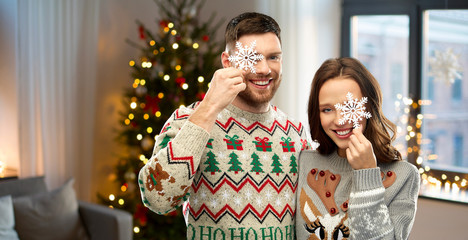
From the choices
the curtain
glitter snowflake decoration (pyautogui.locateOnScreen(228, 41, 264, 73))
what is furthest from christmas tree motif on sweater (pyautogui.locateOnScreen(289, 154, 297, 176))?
the curtain

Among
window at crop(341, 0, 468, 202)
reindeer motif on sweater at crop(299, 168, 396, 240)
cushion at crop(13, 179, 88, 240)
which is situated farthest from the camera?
window at crop(341, 0, 468, 202)

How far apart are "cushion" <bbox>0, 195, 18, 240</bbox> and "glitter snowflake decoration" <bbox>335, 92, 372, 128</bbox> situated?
8.44ft

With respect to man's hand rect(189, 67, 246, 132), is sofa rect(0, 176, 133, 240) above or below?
below

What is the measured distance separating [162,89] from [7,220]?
4.95 feet

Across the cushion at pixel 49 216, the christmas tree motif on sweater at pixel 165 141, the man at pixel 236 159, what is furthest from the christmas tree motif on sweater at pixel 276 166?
the cushion at pixel 49 216

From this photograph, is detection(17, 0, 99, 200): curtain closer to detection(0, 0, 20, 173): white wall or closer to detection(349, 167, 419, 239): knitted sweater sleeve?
detection(0, 0, 20, 173): white wall

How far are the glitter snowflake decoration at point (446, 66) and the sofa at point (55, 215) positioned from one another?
2.37m

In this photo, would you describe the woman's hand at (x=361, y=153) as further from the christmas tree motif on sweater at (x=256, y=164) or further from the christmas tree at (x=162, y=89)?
the christmas tree at (x=162, y=89)

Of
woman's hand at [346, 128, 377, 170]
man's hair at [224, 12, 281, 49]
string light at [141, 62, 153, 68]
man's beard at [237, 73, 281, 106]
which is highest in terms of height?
string light at [141, 62, 153, 68]

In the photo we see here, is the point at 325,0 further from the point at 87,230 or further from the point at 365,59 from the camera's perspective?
the point at 87,230

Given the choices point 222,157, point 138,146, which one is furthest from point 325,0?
point 222,157

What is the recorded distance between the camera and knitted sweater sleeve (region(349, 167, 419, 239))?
133 centimetres

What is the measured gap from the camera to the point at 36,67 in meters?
4.03

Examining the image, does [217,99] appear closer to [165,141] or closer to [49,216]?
[165,141]
